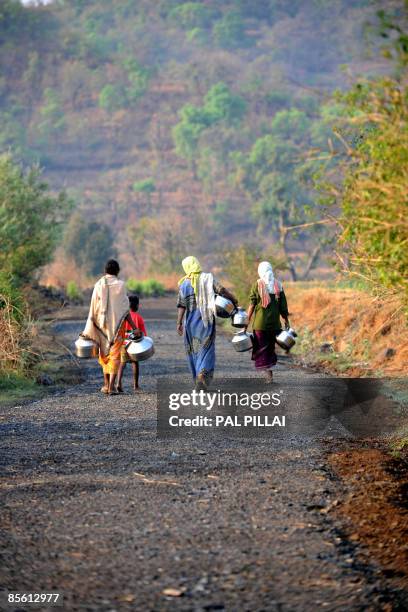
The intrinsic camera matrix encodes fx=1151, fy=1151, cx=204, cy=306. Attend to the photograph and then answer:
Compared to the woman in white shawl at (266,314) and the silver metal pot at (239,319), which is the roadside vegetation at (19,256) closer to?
the silver metal pot at (239,319)

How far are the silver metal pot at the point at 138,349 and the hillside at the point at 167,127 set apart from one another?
4451 centimetres

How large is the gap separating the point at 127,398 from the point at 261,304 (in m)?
2.41

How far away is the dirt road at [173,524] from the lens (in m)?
5.78

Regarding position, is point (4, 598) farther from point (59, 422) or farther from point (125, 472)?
point (59, 422)

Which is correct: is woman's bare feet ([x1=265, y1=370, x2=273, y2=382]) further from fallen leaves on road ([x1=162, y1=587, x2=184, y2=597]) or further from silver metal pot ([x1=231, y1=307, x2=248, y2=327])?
fallen leaves on road ([x1=162, y1=587, x2=184, y2=597])

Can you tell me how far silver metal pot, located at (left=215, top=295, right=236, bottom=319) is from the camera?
13.8 m

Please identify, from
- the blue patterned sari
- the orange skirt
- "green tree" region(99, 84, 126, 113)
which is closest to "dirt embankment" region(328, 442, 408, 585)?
the blue patterned sari

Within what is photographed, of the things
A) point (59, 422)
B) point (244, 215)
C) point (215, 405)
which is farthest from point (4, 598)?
point (244, 215)

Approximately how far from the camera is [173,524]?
716cm

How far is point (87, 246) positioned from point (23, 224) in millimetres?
32980

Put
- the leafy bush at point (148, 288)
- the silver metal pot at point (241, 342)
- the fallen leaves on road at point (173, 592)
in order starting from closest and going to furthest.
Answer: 1. the fallen leaves on road at point (173, 592)
2. the silver metal pot at point (241, 342)
3. the leafy bush at point (148, 288)

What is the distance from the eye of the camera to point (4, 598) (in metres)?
5.64

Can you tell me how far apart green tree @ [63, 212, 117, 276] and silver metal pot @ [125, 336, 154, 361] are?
1929 inches

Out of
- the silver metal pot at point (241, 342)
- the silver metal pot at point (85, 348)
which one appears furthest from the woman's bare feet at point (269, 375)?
the silver metal pot at point (85, 348)
